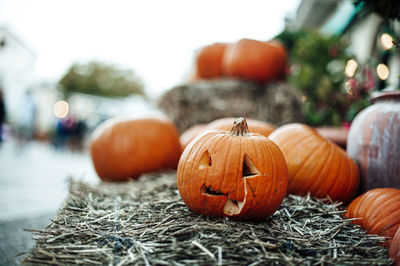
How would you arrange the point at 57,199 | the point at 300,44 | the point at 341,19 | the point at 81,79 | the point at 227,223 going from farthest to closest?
1. the point at 81,79
2. the point at 341,19
3. the point at 300,44
4. the point at 57,199
5. the point at 227,223

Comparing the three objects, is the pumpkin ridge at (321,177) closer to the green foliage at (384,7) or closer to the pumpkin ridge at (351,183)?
the pumpkin ridge at (351,183)

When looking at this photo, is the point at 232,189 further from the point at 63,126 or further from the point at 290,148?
the point at 63,126

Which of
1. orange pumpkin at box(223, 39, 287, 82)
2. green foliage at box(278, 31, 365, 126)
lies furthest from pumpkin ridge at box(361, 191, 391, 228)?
orange pumpkin at box(223, 39, 287, 82)

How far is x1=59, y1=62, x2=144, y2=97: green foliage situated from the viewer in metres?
34.4

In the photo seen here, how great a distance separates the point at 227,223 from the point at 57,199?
3483 millimetres

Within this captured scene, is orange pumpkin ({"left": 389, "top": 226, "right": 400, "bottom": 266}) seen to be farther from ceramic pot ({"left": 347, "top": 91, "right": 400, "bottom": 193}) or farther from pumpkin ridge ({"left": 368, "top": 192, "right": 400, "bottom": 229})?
ceramic pot ({"left": 347, "top": 91, "right": 400, "bottom": 193})

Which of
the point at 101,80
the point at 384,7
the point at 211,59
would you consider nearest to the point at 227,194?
the point at 384,7

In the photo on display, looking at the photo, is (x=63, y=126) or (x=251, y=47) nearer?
(x=251, y=47)

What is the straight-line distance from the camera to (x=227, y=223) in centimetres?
168

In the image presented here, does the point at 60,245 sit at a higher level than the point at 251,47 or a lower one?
lower

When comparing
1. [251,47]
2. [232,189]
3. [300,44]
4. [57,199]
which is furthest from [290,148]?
[300,44]

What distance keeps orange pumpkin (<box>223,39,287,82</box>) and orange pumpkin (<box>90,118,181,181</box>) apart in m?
1.83

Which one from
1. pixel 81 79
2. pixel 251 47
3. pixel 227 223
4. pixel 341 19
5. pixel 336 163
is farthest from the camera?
pixel 81 79

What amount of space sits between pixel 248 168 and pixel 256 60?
10.7 ft
